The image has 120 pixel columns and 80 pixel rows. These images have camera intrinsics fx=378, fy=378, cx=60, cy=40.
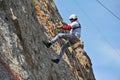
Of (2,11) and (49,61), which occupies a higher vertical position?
(2,11)

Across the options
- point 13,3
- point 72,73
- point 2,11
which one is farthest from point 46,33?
point 2,11

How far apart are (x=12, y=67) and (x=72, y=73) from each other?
33.6 feet

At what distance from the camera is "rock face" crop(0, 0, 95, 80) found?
15.0 metres

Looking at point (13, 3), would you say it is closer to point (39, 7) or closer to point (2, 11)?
point (2, 11)

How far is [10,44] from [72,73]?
937cm

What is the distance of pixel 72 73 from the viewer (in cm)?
2453

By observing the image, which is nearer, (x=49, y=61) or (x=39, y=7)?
(x=49, y=61)

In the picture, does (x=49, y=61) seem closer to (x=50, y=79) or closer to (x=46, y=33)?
(x=50, y=79)

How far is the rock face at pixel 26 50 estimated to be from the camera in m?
15.0

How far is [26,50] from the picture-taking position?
1770cm

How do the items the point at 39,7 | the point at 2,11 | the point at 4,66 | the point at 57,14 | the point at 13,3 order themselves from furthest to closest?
the point at 57,14
the point at 39,7
the point at 13,3
the point at 2,11
the point at 4,66

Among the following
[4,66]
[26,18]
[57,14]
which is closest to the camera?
[4,66]

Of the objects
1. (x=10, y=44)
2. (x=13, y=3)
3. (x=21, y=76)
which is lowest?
(x=21, y=76)

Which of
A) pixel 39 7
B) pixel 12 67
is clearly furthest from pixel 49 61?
pixel 39 7
